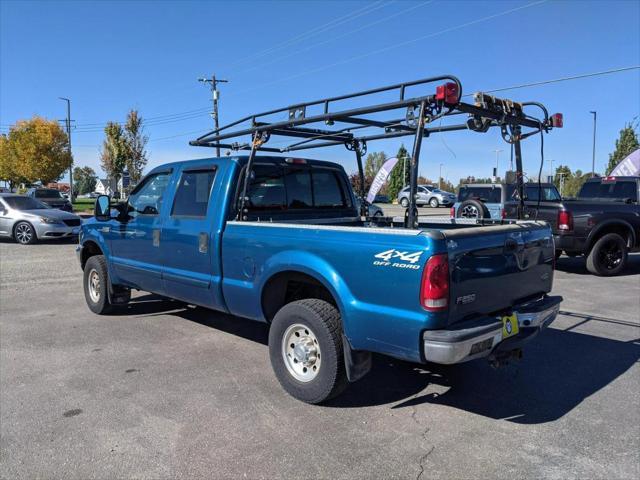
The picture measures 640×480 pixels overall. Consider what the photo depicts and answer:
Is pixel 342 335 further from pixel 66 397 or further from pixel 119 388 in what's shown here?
pixel 66 397

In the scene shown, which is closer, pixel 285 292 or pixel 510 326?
pixel 510 326

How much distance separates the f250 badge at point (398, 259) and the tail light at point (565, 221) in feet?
25.1

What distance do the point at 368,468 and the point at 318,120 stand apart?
2.61 meters

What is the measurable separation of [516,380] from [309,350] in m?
1.94

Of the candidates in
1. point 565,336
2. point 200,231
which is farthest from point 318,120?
point 565,336

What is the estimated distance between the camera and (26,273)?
984 cm

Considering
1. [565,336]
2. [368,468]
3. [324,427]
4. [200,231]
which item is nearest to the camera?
[368,468]

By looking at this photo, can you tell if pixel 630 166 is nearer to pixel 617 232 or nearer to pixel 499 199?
pixel 499 199

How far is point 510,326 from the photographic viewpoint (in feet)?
12.0

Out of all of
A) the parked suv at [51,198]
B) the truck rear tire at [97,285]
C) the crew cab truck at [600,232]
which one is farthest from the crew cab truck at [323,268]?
the parked suv at [51,198]

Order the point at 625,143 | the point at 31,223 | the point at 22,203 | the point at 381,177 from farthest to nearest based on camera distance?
the point at 625,143, the point at 22,203, the point at 31,223, the point at 381,177

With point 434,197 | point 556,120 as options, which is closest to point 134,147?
point 434,197

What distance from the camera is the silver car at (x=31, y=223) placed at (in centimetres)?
1456

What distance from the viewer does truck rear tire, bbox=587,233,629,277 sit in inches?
392
